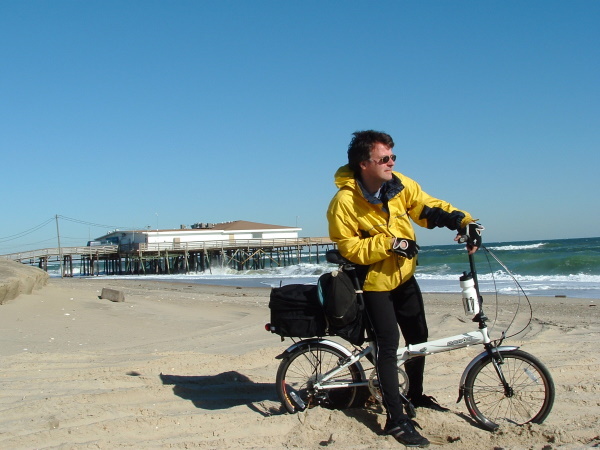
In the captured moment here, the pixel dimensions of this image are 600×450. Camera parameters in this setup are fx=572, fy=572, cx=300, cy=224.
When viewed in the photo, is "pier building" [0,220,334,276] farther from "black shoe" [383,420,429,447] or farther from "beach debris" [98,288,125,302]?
"black shoe" [383,420,429,447]

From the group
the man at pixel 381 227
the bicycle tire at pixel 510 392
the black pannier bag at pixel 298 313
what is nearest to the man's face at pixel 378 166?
the man at pixel 381 227

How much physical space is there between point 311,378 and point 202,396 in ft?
3.31

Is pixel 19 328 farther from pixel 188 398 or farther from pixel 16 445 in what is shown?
pixel 16 445

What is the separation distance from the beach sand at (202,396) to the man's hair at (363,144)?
5.36 feet

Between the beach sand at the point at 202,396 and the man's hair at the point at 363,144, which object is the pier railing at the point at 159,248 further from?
the man's hair at the point at 363,144

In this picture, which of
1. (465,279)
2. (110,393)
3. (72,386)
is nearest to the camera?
(465,279)

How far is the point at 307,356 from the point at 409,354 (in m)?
0.69

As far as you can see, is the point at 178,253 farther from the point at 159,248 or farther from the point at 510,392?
the point at 510,392

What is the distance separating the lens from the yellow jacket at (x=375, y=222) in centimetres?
346

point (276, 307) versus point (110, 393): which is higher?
point (276, 307)

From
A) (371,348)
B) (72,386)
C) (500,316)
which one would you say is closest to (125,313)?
(72,386)

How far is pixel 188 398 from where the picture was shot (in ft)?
14.1

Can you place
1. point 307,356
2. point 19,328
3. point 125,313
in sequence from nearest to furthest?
point 307,356 < point 19,328 < point 125,313

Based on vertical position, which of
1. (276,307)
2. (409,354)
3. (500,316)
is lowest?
(500,316)
